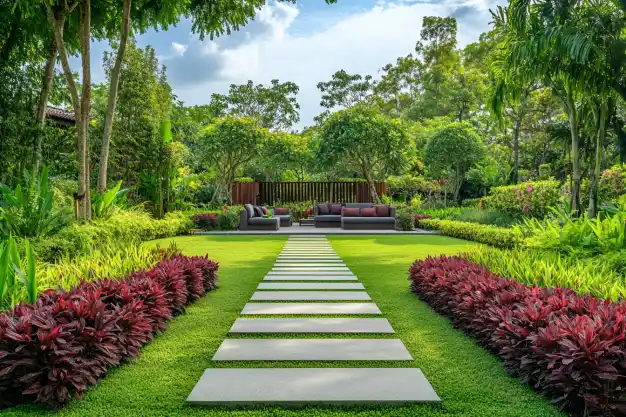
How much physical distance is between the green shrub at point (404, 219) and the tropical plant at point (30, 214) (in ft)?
33.4

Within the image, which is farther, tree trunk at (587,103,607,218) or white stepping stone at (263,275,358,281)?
tree trunk at (587,103,607,218)

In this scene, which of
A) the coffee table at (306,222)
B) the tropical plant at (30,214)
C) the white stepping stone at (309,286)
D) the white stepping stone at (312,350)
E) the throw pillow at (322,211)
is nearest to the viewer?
the white stepping stone at (312,350)

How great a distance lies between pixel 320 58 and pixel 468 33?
90.0ft

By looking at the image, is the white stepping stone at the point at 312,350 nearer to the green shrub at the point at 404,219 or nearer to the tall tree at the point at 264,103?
the green shrub at the point at 404,219

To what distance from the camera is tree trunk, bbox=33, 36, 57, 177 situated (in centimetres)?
1021

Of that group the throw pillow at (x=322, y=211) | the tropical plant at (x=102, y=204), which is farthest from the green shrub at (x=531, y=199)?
the tropical plant at (x=102, y=204)

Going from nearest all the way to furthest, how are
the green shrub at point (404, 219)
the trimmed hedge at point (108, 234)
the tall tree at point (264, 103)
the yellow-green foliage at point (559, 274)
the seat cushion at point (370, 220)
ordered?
the yellow-green foliage at point (559, 274)
the trimmed hedge at point (108, 234)
the green shrub at point (404, 219)
the seat cushion at point (370, 220)
the tall tree at point (264, 103)

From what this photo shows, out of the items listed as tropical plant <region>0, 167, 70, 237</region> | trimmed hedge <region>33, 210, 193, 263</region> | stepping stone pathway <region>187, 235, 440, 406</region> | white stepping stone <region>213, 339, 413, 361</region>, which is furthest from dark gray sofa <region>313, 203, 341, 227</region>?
white stepping stone <region>213, 339, 413, 361</region>

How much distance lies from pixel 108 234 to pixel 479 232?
26.4 ft

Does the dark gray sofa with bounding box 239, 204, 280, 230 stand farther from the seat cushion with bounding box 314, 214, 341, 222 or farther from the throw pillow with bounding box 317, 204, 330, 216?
the throw pillow with bounding box 317, 204, 330, 216

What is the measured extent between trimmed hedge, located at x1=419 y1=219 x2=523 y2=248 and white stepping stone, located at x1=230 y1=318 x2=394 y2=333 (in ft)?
17.4

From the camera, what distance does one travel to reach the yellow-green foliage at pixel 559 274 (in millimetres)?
3434

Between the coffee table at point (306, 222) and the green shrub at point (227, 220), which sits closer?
the green shrub at point (227, 220)

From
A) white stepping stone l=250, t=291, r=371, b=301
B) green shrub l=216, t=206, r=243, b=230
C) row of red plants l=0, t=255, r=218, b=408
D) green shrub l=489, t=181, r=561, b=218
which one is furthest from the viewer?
green shrub l=216, t=206, r=243, b=230
